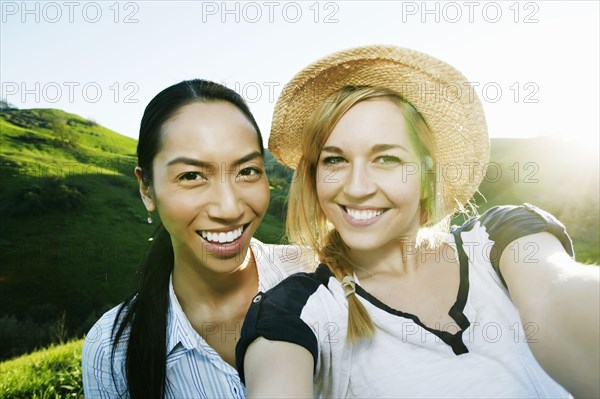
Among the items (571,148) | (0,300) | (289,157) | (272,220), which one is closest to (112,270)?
(0,300)

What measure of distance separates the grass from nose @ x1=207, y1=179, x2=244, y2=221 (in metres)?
3.65

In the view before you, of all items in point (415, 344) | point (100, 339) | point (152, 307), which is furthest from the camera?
point (152, 307)

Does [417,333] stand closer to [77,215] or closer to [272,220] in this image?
[272,220]

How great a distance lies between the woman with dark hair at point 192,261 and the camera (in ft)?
9.27

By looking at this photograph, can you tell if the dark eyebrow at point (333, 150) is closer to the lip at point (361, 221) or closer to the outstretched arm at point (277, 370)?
the lip at point (361, 221)

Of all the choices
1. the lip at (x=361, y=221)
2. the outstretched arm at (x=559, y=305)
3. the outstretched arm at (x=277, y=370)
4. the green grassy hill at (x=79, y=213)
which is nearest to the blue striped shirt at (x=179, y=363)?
the lip at (x=361, y=221)

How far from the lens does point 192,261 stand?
3189 mm

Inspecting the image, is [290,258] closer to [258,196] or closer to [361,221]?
[258,196]

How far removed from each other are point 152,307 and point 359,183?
6.46 feet

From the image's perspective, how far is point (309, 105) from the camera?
2.57m

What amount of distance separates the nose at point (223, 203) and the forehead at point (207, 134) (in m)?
0.18

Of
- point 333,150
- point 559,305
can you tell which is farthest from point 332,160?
→ point 559,305

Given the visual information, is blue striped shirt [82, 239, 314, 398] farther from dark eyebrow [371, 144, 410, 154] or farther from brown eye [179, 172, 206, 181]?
dark eyebrow [371, 144, 410, 154]

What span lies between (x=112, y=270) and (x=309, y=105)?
31658mm
